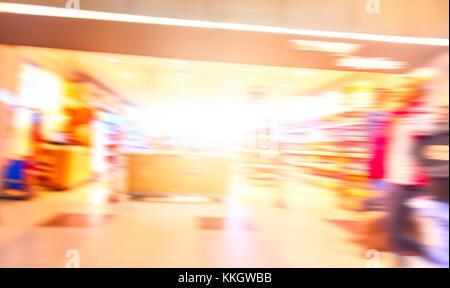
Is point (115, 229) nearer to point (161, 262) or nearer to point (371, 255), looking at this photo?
point (161, 262)

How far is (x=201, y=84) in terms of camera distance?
14.8 ft

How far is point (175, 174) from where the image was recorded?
13.3ft

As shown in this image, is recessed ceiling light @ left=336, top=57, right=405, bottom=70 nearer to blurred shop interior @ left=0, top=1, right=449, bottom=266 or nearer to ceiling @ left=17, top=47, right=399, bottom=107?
blurred shop interior @ left=0, top=1, right=449, bottom=266

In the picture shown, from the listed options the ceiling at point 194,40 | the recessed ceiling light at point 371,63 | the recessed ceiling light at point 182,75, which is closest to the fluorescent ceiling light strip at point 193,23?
the ceiling at point 194,40

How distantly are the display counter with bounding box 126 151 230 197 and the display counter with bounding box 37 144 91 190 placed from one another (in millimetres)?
1096

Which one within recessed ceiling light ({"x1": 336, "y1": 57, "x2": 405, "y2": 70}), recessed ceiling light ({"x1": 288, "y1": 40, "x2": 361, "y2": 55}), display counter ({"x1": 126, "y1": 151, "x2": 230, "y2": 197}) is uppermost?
recessed ceiling light ({"x1": 288, "y1": 40, "x2": 361, "y2": 55})

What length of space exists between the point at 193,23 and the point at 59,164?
3112mm

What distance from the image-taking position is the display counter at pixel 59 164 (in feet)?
14.0

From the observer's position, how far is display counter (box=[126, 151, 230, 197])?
4.02 metres

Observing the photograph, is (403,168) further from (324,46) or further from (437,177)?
(324,46)

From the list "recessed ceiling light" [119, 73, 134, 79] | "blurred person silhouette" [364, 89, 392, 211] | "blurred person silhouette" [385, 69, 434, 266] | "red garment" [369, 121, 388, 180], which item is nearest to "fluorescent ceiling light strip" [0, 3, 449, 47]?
"blurred person silhouette" [385, 69, 434, 266]

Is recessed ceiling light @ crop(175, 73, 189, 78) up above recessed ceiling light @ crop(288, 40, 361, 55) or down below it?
above

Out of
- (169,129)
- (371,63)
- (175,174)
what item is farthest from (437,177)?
(169,129)

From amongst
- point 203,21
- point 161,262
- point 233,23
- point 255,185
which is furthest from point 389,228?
point 255,185
